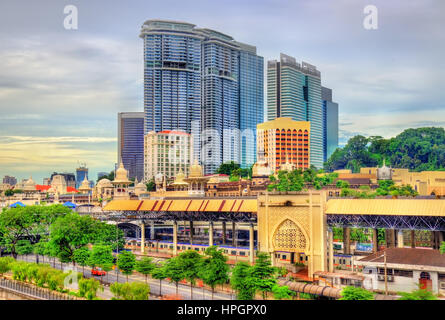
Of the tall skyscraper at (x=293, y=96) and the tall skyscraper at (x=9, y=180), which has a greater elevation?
the tall skyscraper at (x=293, y=96)

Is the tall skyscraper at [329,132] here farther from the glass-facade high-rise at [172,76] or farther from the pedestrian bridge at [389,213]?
the pedestrian bridge at [389,213]

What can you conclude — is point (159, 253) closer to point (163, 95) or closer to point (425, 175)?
point (425, 175)

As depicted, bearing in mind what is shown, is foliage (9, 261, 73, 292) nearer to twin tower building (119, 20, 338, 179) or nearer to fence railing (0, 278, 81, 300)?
fence railing (0, 278, 81, 300)

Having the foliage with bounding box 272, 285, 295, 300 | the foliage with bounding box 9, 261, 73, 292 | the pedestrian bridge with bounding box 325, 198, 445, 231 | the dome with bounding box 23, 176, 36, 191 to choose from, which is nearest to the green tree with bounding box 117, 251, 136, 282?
the foliage with bounding box 9, 261, 73, 292

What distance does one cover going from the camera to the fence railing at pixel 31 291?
37.2 meters

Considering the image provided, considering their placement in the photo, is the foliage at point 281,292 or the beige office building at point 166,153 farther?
the beige office building at point 166,153

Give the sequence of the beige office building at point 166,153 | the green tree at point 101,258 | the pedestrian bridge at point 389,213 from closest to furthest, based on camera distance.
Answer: the pedestrian bridge at point 389,213
the green tree at point 101,258
the beige office building at point 166,153

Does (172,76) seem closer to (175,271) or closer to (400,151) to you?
(400,151)

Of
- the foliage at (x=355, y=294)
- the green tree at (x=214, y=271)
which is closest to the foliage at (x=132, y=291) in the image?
the green tree at (x=214, y=271)

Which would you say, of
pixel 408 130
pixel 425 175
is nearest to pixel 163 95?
pixel 408 130

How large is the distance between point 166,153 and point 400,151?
70.4 m

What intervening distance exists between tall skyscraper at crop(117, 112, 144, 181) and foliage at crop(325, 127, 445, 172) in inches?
3290

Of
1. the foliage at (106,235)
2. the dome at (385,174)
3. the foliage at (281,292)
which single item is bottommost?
the foliage at (281,292)

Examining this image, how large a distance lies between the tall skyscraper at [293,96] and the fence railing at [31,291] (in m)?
133
